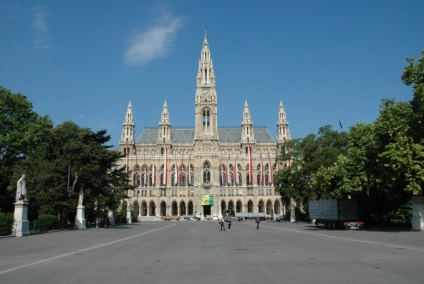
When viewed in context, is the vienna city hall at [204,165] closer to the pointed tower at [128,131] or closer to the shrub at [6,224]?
the pointed tower at [128,131]

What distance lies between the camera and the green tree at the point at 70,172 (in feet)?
130

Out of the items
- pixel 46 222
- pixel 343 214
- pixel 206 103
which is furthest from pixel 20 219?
pixel 206 103

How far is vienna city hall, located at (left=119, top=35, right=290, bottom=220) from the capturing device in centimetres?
11338

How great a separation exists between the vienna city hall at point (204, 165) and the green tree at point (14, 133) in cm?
6003

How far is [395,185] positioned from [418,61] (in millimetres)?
10188

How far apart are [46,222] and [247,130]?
3680 inches

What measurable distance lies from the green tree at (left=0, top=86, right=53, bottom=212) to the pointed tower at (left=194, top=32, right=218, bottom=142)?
230ft

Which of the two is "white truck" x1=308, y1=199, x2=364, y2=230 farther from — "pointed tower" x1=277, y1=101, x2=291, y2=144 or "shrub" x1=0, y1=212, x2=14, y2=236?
"pointed tower" x1=277, y1=101, x2=291, y2=144

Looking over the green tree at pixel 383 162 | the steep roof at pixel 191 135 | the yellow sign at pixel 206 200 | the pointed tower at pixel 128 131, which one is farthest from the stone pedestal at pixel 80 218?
the steep roof at pixel 191 135

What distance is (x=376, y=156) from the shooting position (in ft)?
110

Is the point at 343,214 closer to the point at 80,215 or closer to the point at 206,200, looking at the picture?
the point at 80,215

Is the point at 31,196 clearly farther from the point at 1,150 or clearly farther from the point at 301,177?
the point at 301,177

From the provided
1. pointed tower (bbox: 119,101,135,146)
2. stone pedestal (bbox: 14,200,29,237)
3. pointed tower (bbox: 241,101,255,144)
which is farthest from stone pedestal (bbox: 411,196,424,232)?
pointed tower (bbox: 119,101,135,146)

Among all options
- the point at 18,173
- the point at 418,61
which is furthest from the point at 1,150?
the point at 418,61
